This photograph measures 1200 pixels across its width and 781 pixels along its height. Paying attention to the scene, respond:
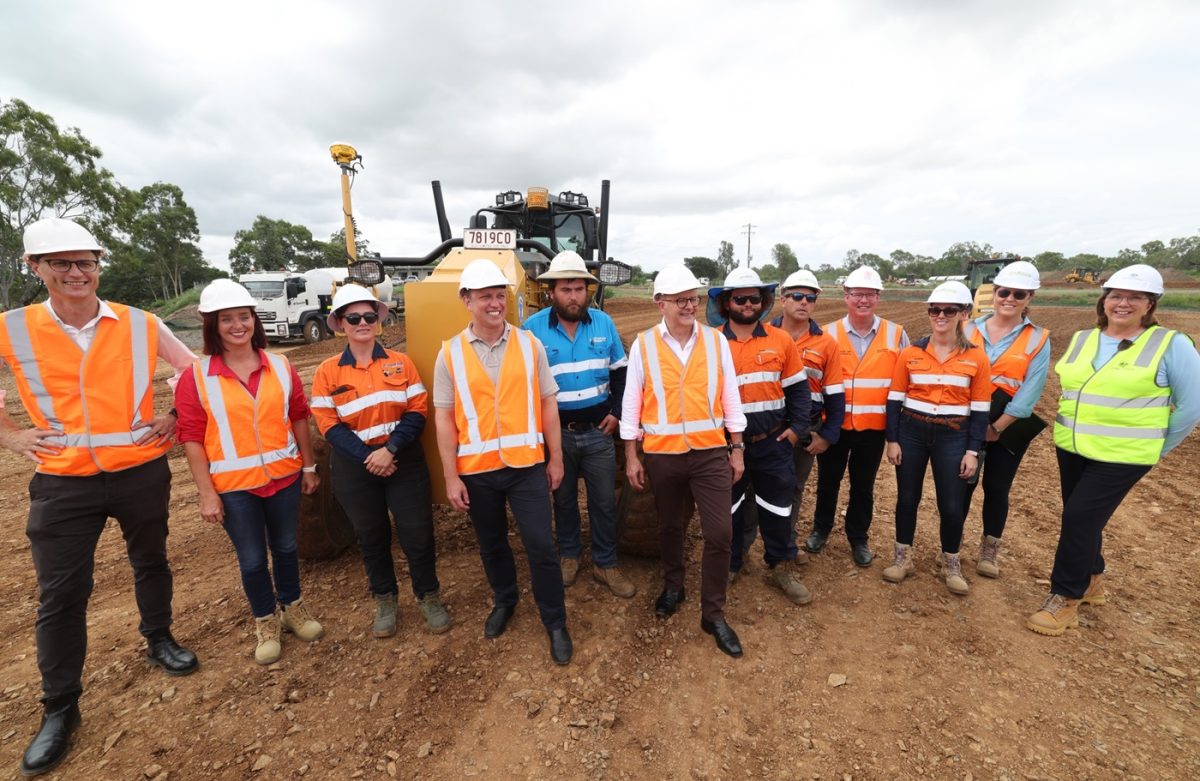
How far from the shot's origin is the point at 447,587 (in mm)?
A: 3531

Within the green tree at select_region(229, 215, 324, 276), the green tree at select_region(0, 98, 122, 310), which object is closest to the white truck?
the green tree at select_region(0, 98, 122, 310)

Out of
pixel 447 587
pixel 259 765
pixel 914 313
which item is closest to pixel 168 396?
pixel 447 587

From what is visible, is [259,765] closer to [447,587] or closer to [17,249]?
[447,587]

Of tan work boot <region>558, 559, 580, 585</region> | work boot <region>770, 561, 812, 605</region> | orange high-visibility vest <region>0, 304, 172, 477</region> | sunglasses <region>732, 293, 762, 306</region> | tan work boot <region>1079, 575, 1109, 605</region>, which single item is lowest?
tan work boot <region>1079, 575, 1109, 605</region>

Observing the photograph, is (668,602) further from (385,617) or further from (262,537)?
(262,537)

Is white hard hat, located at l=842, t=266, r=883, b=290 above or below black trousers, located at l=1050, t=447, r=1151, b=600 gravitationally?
above

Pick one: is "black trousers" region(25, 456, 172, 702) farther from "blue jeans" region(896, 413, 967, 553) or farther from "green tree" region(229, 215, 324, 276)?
"green tree" region(229, 215, 324, 276)

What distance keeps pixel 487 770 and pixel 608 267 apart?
125 inches

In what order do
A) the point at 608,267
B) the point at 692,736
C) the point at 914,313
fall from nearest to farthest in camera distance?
the point at 692,736 < the point at 608,267 < the point at 914,313

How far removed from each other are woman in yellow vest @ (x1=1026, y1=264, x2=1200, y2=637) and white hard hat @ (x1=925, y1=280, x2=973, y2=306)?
0.57m

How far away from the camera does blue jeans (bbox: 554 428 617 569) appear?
10.7 ft

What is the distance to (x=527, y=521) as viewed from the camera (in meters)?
2.72

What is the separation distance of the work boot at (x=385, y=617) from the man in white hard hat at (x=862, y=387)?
294cm

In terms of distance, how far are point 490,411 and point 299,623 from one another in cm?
173
